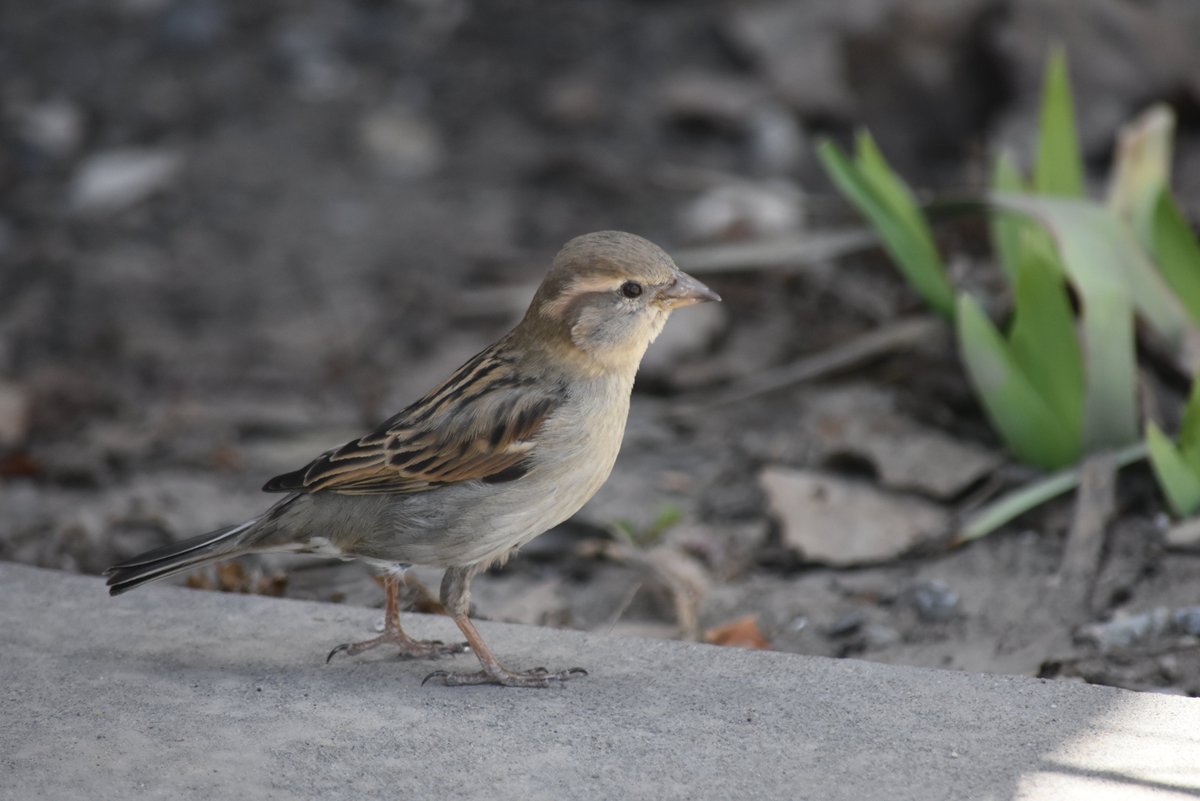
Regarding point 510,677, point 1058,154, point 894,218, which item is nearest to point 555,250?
point 894,218

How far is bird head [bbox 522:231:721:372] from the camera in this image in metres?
4.24

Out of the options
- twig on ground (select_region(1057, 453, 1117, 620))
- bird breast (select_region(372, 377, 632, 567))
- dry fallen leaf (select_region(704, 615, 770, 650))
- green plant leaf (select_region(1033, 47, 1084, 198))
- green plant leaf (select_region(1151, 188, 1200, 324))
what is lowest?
dry fallen leaf (select_region(704, 615, 770, 650))

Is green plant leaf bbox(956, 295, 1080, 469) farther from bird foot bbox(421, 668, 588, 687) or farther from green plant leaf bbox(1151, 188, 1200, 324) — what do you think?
bird foot bbox(421, 668, 588, 687)

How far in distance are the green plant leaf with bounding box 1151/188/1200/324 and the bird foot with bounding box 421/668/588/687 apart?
264 cm

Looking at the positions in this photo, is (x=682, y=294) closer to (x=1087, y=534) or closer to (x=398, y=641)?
(x=398, y=641)

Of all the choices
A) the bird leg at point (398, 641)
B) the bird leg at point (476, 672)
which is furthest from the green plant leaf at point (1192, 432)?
the bird leg at point (398, 641)

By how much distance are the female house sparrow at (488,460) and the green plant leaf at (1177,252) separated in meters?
1.85

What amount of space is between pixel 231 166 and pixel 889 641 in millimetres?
5609

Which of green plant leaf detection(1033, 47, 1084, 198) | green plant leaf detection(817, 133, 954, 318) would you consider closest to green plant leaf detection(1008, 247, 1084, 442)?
green plant leaf detection(817, 133, 954, 318)

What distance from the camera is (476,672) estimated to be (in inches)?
159

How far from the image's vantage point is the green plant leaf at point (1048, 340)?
→ 4961 mm

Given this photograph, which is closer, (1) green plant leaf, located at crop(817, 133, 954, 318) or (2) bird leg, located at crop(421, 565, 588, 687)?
(2) bird leg, located at crop(421, 565, 588, 687)

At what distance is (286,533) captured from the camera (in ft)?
13.9

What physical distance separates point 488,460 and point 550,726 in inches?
33.8
